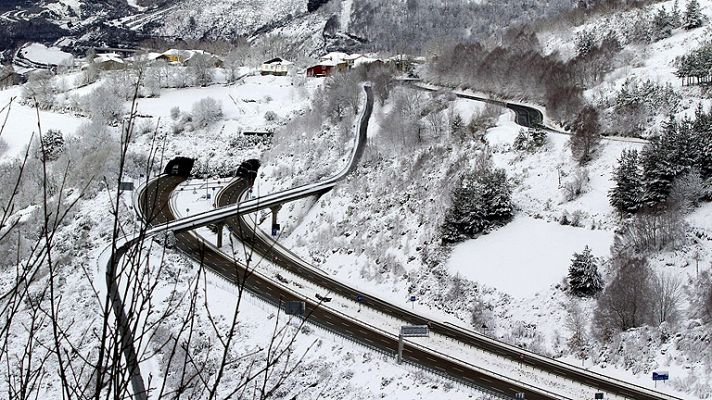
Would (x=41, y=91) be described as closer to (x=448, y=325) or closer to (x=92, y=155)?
(x=92, y=155)

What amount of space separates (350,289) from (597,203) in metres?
13.1

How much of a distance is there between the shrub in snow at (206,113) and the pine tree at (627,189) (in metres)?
44.8

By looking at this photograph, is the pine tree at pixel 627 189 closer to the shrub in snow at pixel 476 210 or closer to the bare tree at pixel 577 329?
the shrub in snow at pixel 476 210

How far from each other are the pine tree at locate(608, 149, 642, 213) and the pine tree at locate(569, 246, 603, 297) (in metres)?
4.84

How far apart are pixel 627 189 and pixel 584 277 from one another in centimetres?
644

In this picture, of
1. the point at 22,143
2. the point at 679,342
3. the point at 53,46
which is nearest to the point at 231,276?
the point at 679,342

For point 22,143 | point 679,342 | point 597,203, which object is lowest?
point 22,143

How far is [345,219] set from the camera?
1774 inches

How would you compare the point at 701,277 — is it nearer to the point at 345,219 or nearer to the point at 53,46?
the point at 345,219

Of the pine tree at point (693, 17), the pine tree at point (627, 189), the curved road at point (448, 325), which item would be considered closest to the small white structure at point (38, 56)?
the curved road at point (448, 325)

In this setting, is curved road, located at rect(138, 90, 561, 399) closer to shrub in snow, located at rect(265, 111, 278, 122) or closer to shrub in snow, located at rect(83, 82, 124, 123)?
shrub in snow, located at rect(265, 111, 278, 122)

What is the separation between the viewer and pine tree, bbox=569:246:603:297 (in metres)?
31.2

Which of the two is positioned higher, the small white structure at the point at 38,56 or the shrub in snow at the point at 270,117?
the shrub in snow at the point at 270,117

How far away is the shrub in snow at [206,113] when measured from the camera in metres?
71.4
